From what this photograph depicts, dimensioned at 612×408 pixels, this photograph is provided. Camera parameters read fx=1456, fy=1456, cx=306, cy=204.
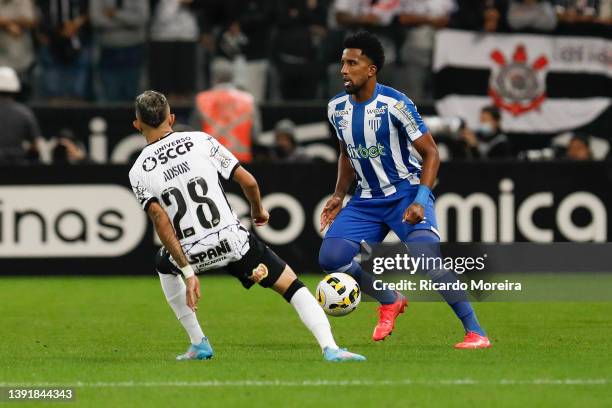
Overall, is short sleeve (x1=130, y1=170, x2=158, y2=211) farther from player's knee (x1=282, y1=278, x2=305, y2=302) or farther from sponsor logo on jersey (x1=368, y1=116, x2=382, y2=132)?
sponsor logo on jersey (x1=368, y1=116, x2=382, y2=132)

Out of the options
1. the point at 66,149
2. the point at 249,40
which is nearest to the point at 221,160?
the point at 66,149

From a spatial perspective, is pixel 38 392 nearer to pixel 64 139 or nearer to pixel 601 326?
pixel 601 326

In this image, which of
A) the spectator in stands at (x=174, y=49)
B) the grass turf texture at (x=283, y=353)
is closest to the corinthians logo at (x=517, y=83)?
the spectator in stands at (x=174, y=49)

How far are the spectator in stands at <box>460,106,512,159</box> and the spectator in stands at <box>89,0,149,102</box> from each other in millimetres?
4353

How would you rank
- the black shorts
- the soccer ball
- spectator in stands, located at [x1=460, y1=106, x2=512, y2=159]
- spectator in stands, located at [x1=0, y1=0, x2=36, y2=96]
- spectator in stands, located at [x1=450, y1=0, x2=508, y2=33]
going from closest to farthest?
the black shorts
the soccer ball
spectator in stands, located at [x1=460, y1=106, x2=512, y2=159]
spectator in stands, located at [x1=0, y1=0, x2=36, y2=96]
spectator in stands, located at [x1=450, y1=0, x2=508, y2=33]

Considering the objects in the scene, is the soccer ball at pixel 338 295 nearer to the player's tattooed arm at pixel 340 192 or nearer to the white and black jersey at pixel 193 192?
the player's tattooed arm at pixel 340 192

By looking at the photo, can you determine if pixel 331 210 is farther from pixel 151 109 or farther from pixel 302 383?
pixel 302 383

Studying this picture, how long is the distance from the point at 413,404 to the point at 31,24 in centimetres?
1244

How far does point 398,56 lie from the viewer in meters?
18.8

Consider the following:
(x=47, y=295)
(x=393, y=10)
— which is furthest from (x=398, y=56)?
(x=47, y=295)

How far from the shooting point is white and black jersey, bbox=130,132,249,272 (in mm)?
8750

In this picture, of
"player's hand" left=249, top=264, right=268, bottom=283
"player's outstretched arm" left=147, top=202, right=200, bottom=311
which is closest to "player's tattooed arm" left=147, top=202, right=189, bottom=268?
"player's outstretched arm" left=147, top=202, right=200, bottom=311

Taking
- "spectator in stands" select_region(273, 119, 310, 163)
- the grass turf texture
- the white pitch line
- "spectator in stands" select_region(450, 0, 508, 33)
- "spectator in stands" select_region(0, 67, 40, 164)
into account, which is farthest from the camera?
"spectator in stands" select_region(450, 0, 508, 33)

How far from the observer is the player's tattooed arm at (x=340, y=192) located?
10.3m
